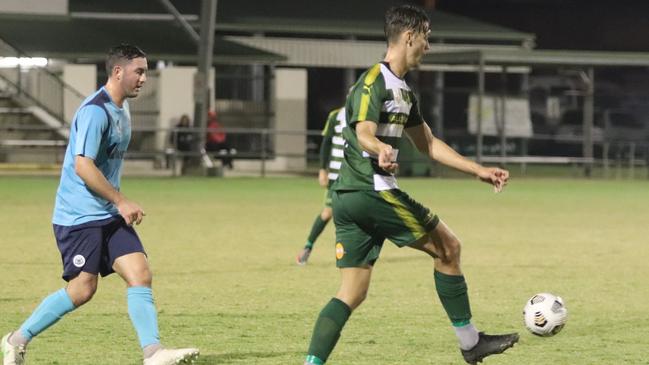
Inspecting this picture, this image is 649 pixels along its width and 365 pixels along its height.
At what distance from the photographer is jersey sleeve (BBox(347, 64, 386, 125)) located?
7379 millimetres

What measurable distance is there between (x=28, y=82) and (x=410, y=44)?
3118 centimetres

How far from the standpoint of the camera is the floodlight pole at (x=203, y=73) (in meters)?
33.7

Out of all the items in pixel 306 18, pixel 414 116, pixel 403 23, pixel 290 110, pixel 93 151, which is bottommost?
pixel 290 110

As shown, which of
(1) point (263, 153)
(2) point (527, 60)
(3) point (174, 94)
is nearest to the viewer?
(2) point (527, 60)

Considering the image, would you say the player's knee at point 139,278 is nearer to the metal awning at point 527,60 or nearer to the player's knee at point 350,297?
the player's knee at point 350,297

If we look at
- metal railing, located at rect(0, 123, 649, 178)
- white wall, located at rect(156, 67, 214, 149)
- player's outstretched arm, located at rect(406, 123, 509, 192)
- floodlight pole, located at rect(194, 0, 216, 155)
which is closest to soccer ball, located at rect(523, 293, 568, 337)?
player's outstretched arm, located at rect(406, 123, 509, 192)

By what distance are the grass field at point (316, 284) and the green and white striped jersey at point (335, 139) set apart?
100cm

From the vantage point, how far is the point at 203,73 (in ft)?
112

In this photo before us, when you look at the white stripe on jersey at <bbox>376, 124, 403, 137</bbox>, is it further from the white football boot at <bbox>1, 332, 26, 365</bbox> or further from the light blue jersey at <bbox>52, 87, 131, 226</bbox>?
the white football boot at <bbox>1, 332, 26, 365</bbox>

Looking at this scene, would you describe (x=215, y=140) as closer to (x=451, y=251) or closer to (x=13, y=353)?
(x=13, y=353)

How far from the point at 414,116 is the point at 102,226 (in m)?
1.82

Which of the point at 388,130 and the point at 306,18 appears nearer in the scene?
the point at 388,130

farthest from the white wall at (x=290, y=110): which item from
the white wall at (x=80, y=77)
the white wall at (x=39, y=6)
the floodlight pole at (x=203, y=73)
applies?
the white wall at (x=39, y=6)

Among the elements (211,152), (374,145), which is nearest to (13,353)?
(374,145)
